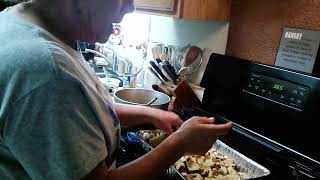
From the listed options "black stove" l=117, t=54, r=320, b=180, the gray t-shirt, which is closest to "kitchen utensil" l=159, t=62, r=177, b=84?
"black stove" l=117, t=54, r=320, b=180

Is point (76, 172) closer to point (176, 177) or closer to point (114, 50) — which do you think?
point (176, 177)

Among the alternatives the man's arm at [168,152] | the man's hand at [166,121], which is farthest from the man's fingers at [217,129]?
the man's hand at [166,121]

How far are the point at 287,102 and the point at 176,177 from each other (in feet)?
1.38

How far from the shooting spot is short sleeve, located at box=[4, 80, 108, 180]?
0.48 m

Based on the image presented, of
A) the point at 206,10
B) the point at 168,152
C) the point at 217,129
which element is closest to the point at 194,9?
the point at 206,10

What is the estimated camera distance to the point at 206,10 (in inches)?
48.5

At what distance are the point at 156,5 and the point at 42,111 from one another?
35.8 inches

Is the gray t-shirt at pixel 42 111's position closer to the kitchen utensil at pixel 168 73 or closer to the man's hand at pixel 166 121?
the man's hand at pixel 166 121

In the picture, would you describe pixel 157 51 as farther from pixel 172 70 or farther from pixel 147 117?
pixel 147 117

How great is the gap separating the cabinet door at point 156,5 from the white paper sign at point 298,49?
1.43 feet

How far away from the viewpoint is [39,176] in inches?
20.3

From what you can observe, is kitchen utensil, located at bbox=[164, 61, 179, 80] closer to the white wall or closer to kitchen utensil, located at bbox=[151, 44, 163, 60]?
the white wall

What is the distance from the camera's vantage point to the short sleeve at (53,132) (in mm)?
480

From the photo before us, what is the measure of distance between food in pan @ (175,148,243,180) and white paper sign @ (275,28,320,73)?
15.9 inches
